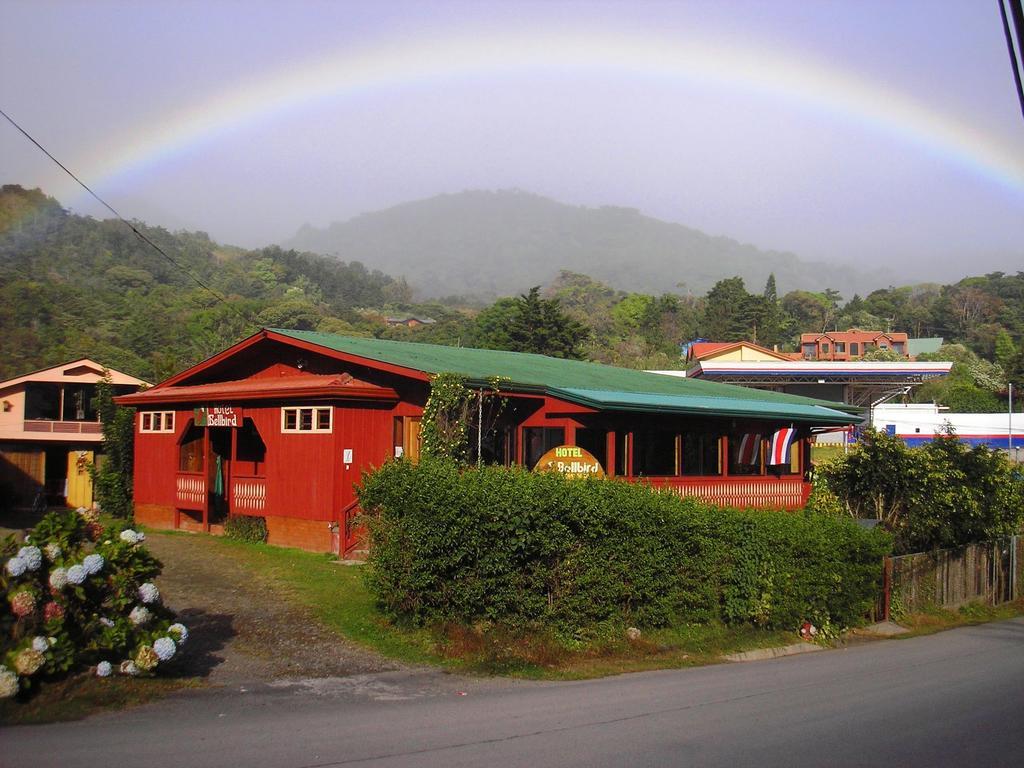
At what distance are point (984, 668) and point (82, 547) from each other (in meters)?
11.9

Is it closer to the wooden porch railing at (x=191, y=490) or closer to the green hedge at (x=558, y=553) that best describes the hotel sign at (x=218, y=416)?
the wooden porch railing at (x=191, y=490)

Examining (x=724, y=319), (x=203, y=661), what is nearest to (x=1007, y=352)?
(x=724, y=319)

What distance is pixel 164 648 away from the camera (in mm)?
9320

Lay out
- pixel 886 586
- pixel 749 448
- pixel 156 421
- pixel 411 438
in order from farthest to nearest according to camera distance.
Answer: pixel 156 421
pixel 749 448
pixel 411 438
pixel 886 586

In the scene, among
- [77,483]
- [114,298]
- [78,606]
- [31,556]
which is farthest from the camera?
[114,298]

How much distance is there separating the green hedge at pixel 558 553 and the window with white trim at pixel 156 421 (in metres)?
12.9

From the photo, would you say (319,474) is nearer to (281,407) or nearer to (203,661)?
(281,407)

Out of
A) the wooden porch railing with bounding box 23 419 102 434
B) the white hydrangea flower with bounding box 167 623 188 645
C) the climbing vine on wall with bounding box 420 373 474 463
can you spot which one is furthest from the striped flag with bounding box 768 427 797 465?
the wooden porch railing with bounding box 23 419 102 434

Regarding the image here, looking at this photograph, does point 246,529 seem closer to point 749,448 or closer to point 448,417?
point 448,417

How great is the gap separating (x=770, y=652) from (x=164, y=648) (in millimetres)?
8621

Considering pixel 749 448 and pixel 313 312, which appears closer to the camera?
pixel 749 448

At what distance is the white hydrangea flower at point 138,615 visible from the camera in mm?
9352

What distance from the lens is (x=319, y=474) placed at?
19.2 metres

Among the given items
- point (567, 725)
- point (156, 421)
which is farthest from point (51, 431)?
point (567, 725)
